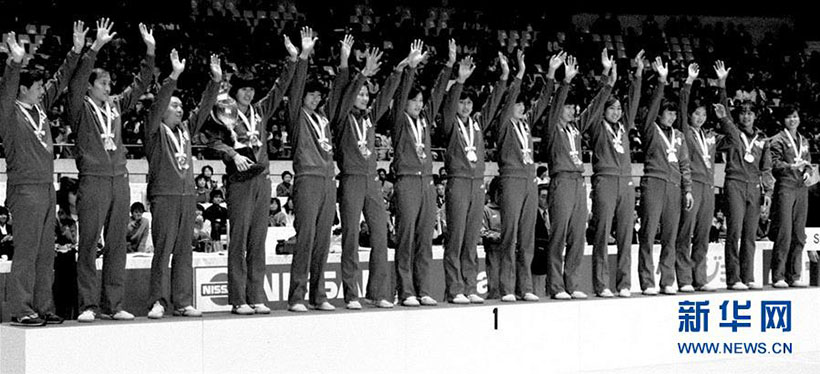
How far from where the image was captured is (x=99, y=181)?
848cm

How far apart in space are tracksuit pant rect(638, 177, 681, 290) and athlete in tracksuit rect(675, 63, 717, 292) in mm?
203

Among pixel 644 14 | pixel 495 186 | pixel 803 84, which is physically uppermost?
pixel 644 14

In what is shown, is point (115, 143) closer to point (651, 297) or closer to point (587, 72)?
point (651, 297)

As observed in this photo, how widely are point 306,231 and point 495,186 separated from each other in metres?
2.37

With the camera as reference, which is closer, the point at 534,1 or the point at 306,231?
the point at 306,231

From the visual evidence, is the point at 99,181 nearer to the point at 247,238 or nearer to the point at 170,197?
the point at 170,197

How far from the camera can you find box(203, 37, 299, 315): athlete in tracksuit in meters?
9.11

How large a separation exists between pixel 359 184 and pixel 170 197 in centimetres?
153

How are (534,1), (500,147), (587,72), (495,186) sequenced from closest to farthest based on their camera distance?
(500,147) → (495,186) → (587,72) → (534,1)

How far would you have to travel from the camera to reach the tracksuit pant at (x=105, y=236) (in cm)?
846

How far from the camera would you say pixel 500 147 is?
10.5m

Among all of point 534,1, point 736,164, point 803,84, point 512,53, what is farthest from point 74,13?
point 803,84

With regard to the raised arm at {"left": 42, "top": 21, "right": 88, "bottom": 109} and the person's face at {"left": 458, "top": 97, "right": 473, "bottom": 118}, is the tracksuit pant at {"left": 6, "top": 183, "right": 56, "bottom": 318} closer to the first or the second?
the raised arm at {"left": 42, "top": 21, "right": 88, "bottom": 109}

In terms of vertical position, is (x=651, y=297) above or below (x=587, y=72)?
below
